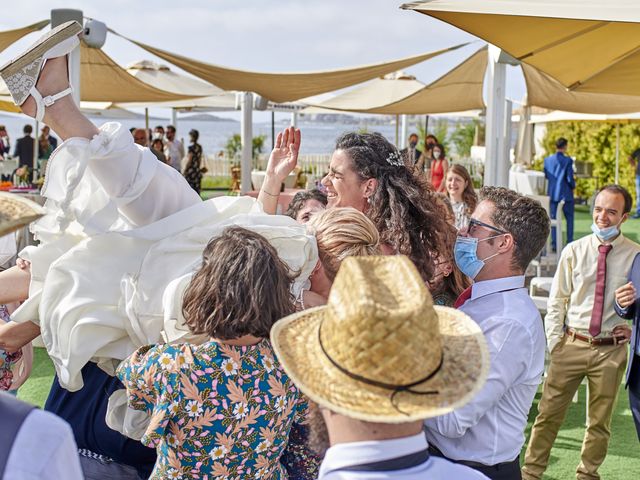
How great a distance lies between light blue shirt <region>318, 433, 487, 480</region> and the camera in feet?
4.64

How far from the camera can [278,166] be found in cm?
323

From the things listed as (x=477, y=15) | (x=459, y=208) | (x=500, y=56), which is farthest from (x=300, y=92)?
(x=477, y=15)

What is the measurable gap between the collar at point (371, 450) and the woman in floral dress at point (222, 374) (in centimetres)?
69

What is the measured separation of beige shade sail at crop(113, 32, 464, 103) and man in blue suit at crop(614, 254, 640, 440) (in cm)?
455

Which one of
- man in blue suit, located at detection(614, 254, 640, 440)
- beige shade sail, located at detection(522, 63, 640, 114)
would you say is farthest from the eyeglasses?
beige shade sail, located at detection(522, 63, 640, 114)

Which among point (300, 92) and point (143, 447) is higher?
point (300, 92)

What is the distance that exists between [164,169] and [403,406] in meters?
1.30

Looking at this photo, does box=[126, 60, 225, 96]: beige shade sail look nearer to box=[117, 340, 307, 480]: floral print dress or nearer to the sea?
the sea

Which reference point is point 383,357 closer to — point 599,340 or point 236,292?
point 236,292

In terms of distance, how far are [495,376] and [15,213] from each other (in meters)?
1.60

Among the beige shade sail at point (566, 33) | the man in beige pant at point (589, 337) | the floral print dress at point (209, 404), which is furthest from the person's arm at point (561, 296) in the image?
the floral print dress at point (209, 404)

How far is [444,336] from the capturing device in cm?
162

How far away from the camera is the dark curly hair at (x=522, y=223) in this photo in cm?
289

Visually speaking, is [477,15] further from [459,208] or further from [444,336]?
[459,208]
